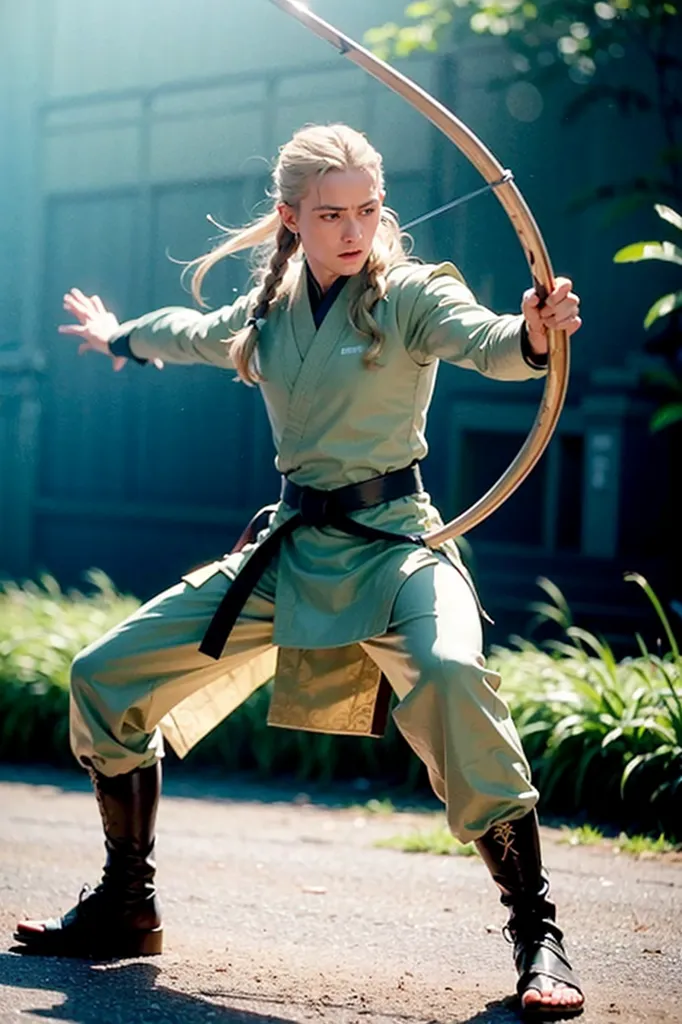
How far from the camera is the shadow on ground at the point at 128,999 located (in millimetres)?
3447

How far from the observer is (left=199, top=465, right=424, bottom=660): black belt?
3.81 meters

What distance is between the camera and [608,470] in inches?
346

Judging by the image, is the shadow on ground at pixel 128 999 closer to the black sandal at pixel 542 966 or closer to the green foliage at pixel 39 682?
the black sandal at pixel 542 966

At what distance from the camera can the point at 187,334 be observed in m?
4.29

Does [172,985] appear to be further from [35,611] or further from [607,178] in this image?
[607,178]

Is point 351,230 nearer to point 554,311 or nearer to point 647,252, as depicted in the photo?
point 554,311

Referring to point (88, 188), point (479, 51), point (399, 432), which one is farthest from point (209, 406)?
point (399, 432)

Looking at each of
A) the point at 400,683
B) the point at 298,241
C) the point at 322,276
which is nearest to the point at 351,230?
the point at 322,276

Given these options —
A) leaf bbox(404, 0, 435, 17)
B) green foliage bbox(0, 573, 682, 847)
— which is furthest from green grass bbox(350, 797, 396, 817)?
leaf bbox(404, 0, 435, 17)

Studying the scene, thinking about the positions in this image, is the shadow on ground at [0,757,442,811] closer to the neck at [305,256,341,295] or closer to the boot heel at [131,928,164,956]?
the boot heel at [131,928,164,956]

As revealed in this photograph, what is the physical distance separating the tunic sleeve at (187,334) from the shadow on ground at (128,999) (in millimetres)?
1474

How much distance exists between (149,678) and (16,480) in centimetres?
769

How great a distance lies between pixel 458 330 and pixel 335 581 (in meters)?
0.62

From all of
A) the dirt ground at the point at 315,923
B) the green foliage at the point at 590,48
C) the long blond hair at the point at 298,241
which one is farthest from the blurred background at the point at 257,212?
the long blond hair at the point at 298,241
